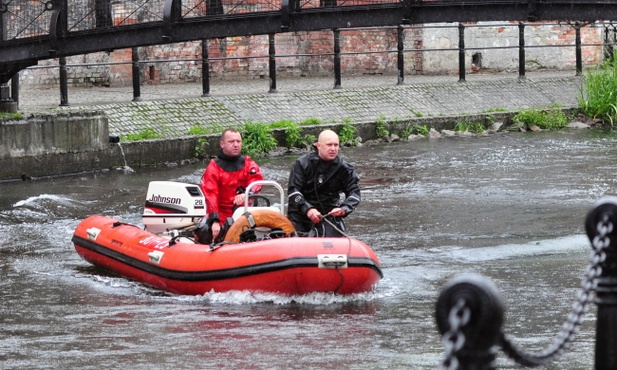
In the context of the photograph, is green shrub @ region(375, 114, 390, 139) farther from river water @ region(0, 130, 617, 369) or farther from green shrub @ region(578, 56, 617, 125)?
green shrub @ region(578, 56, 617, 125)

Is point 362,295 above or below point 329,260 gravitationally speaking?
below

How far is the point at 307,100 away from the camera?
2294 cm

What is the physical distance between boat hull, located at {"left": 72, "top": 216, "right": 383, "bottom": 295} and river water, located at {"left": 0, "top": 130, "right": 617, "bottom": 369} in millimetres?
125

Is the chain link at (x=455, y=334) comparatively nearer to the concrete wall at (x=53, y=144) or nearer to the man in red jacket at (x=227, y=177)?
the man in red jacket at (x=227, y=177)

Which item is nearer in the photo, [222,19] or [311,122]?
[222,19]

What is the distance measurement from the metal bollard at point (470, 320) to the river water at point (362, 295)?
4.08 metres

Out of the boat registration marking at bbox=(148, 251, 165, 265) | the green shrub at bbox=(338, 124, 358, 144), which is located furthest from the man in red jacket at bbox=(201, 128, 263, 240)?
the green shrub at bbox=(338, 124, 358, 144)

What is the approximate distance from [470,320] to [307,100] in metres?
19.1

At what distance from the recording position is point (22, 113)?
1839cm

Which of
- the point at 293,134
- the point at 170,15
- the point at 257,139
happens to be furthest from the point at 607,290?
the point at 293,134

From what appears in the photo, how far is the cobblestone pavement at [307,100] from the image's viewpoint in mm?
20719

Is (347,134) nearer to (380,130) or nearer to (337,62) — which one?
(380,130)

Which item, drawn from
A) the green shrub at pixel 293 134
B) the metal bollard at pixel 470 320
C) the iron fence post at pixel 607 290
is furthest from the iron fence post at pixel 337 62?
the metal bollard at pixel 470 320

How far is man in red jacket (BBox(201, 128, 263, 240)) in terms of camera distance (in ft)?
40.2
